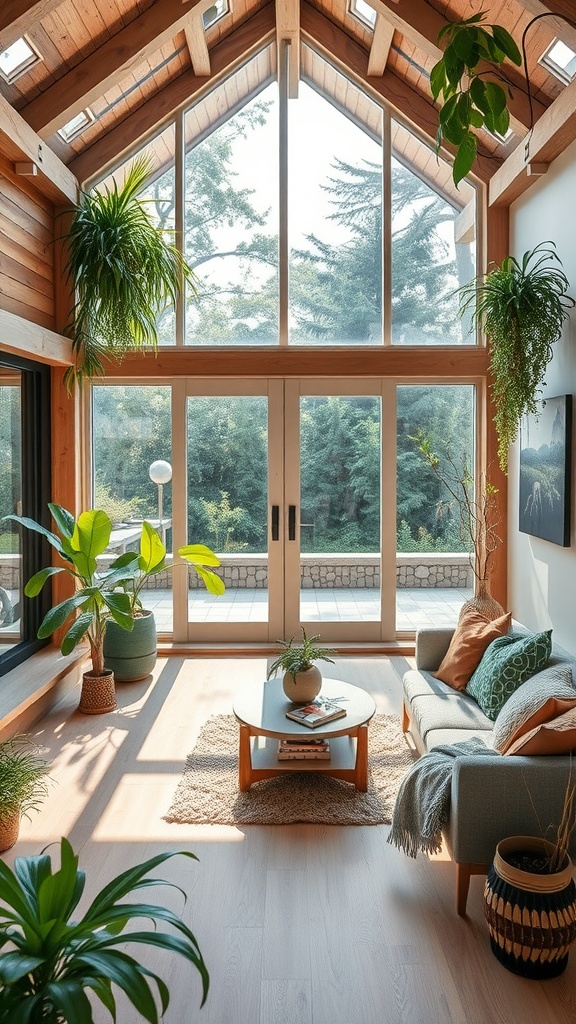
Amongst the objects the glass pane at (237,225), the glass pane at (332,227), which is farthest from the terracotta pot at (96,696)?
the glass pane at (332,227)

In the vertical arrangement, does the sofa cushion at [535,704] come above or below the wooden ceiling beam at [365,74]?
below

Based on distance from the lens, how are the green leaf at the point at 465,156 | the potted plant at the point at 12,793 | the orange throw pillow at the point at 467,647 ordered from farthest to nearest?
the orange throw pillow at the point at 467,647, the potted plant at the point at 12,793, the green leaf at the point at 465,156

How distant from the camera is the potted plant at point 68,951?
1221 millimetres

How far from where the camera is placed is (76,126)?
532cm

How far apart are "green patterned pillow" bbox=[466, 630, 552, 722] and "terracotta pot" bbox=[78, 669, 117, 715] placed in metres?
2.37

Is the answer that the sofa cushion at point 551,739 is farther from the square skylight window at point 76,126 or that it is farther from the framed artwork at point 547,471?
Answer: the square skylight window at point 76,126

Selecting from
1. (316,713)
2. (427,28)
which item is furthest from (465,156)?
(427,28)

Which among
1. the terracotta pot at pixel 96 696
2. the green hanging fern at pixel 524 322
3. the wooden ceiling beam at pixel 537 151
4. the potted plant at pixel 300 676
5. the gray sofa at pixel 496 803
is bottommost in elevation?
the terracotta pot at pixel 96 696

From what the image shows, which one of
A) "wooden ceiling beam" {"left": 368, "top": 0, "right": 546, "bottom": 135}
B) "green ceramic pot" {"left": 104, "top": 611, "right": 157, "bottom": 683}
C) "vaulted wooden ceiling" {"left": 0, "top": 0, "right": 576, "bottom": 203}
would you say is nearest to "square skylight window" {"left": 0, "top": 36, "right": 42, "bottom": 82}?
"vaulted wooden ceiling" {"left": 0, "top": 0, "right": 576, "bottom": 203}

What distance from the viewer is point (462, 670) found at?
379 centimetres

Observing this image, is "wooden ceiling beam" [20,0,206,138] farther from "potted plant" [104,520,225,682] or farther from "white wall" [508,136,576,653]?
"potted plant" [104,520,225,682]

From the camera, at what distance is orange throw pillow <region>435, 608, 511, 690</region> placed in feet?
12.4

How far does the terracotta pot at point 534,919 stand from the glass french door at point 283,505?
3.69 m

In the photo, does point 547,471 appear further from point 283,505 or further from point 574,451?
point 283,505
